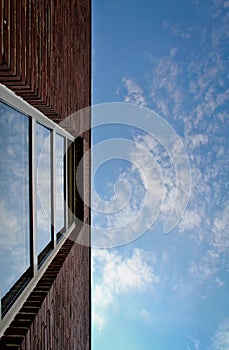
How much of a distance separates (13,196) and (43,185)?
107 centimetres

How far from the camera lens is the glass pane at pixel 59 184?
4625 millimetres

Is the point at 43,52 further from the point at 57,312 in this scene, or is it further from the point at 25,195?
the point at 57,312

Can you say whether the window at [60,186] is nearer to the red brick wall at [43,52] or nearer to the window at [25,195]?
the window at [25,195]

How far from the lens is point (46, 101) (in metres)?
3.24

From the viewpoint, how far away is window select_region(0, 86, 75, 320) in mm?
2598

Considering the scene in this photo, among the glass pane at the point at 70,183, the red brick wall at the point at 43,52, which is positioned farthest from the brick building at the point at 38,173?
the glass pane at the point at 70,183

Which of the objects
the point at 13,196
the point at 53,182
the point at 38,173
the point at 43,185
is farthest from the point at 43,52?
the point at 53,182

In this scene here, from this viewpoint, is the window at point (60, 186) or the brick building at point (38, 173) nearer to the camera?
the brick building at point (38, 173)

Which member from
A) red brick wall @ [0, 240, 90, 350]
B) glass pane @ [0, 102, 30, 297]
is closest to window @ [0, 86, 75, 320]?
glass pane @ [0, 102, 30, 297]

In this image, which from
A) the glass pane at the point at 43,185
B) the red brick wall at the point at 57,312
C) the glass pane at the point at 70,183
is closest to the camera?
the red brick wall at the point at 57,312

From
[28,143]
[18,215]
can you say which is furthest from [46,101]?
[18,215]

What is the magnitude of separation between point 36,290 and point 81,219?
2.96m

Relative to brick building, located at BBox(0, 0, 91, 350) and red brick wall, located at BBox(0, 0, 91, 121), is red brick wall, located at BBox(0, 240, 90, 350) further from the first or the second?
red brick wall, located at BBox(0, 0, 91, 121)

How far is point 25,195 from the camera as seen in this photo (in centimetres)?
307
